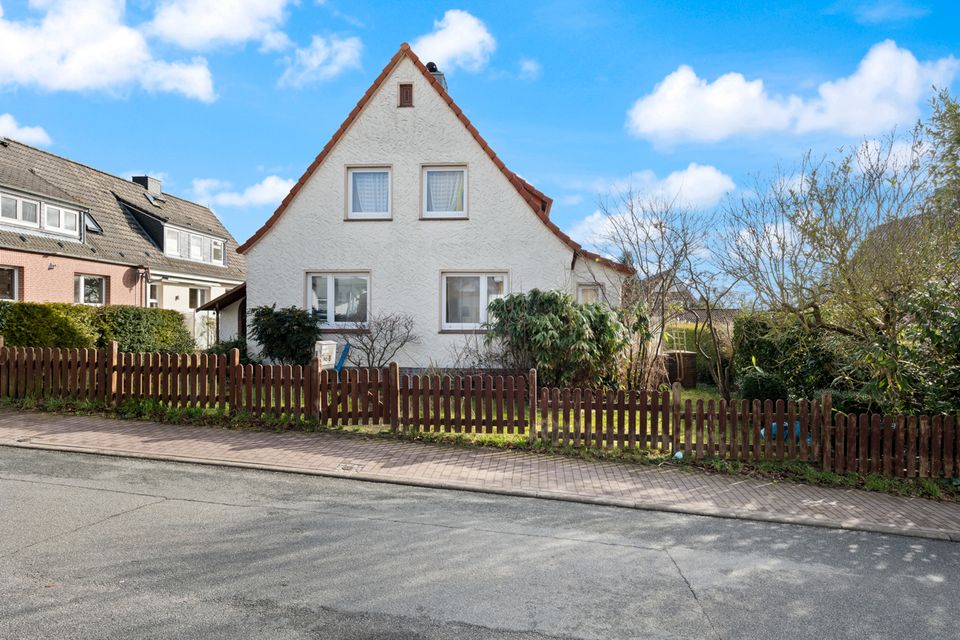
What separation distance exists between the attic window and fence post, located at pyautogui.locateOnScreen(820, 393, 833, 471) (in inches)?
497

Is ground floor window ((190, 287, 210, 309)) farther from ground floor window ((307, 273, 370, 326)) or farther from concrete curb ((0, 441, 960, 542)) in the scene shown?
concrete curb ((0, 441, 960, 542))

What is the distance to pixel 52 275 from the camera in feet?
77.0

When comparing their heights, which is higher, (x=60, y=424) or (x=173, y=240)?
(x=173, y=240)

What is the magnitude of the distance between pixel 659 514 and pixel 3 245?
23830 mm

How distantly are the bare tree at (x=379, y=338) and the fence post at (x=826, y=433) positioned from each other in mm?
10291

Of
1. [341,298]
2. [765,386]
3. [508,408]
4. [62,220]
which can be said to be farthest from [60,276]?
[765,386]

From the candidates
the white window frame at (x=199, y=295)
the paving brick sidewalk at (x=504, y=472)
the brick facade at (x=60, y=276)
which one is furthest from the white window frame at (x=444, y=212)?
the white window frame at (x=199, y=295)

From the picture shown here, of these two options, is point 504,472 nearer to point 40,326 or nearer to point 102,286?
point 40,326

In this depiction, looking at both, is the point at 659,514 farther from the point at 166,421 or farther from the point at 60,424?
the point at 60,424

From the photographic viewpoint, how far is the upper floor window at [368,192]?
17.1 metres

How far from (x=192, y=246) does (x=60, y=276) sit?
33.0 feet

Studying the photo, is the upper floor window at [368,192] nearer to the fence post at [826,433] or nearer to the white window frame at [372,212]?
the white window frame at [372,212]

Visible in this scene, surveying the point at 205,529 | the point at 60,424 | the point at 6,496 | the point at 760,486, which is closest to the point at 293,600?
the point at 205,529

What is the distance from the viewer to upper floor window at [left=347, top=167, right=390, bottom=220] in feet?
56.1
